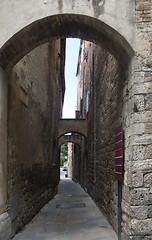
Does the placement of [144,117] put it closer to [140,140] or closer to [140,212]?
[140,140]

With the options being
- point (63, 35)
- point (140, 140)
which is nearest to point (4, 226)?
point (140, 140)

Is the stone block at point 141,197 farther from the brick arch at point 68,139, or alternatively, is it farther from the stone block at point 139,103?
the brick arch at point 68,139

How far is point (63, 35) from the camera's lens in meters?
4.23

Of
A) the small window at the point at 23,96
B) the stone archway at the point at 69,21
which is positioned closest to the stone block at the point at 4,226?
the stone archway at the point at 69,21

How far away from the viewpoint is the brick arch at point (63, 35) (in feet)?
11.9

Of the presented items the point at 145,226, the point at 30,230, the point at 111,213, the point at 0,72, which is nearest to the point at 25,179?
the point at 30,230

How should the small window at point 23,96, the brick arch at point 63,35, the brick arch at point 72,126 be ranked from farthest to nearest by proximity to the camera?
the brick arch at point 72,126 → the small window at point 23,96 → the brick arch at point 63,35

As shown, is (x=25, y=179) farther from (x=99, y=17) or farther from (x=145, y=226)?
(x=99, y=17)

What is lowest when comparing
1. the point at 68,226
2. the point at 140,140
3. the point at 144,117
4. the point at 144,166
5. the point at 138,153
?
the point at 68,226

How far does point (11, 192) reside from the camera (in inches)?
164

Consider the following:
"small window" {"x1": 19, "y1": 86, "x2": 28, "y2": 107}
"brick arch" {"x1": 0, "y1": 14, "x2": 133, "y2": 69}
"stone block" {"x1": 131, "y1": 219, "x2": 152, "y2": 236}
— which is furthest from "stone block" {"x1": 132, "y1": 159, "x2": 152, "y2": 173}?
"small window" {"x1": 19, "y1": 86, "x2": 28, "y2": 107}

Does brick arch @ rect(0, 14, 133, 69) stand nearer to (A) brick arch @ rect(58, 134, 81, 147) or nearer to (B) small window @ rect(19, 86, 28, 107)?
(B) small window @ rect(19, 86, 28, 107)

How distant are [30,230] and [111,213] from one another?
1.58 m

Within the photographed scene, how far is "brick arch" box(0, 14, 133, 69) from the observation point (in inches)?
143
